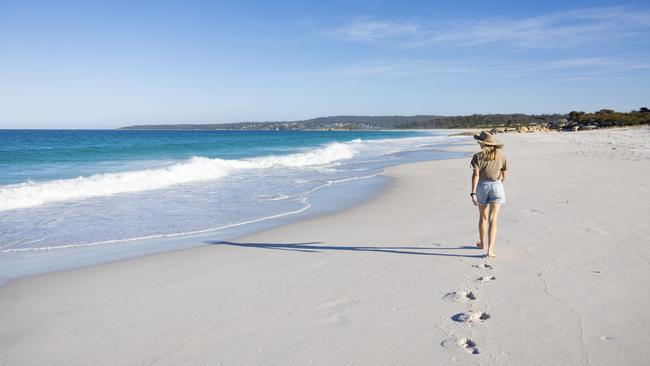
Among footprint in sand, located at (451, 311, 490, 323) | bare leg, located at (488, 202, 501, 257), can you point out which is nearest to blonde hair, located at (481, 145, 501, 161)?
bare leg, located at (488, 202, 501, 257)

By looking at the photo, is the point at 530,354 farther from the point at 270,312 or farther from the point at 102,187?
the point at 102,187

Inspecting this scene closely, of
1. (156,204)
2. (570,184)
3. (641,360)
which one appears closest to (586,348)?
(641,360)

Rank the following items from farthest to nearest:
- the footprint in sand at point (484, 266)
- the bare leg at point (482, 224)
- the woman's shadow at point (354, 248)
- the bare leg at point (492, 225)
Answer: the woman's shadow at point (354, 248) → the bare leg at point (482, 224) → the bare leg at point (492, 225) → the footprint in sand at point (484, 266)

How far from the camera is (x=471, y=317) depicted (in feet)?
13.0

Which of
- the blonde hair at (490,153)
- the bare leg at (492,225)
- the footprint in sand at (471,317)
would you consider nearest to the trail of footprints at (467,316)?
the footprint in sand at (471,317)

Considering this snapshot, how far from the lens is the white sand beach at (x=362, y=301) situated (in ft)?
11.5

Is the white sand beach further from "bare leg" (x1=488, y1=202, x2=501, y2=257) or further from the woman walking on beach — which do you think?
the woman walking on beach

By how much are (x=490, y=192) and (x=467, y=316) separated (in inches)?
96.2

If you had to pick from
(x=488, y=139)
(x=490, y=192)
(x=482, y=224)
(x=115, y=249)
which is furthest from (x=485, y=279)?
(x=115, y=249)

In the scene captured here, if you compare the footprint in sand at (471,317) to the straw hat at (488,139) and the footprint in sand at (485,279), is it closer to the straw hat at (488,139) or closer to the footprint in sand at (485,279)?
the footprint in sand at (485,279)

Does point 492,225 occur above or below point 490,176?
below

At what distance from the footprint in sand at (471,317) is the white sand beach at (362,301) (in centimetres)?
2

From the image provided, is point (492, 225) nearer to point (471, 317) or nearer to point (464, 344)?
point (471, 317)

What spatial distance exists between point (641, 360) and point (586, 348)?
13.4 inches
